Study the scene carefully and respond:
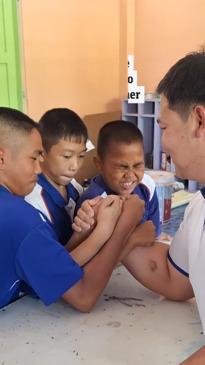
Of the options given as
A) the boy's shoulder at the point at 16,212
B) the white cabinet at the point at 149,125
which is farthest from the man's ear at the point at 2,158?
the white cabinet at the point at 149,125

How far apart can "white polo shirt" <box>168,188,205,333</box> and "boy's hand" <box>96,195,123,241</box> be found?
0.15m

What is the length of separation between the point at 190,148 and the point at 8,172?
474mm

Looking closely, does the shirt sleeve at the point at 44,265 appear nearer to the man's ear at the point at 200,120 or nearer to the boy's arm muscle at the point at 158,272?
the boy's arm muscle at the point at 158,272

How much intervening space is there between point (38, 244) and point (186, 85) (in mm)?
428

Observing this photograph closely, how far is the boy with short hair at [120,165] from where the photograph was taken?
1.39 m

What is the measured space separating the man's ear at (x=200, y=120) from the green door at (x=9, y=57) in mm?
2528

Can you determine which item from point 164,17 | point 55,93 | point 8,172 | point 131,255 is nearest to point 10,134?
point 8,172

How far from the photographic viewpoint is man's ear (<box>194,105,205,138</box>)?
2.42 feet

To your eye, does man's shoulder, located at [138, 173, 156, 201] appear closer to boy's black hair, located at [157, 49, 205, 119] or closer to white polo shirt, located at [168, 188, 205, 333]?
white polo shirt, located at [168, 188, 205, 333]

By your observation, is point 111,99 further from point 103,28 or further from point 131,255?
point 131,255

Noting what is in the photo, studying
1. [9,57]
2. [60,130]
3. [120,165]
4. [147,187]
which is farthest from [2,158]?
[9,57]

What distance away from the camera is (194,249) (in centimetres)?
92

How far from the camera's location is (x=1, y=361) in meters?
0.76

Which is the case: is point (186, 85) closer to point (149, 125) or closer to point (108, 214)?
point (108, 214)
